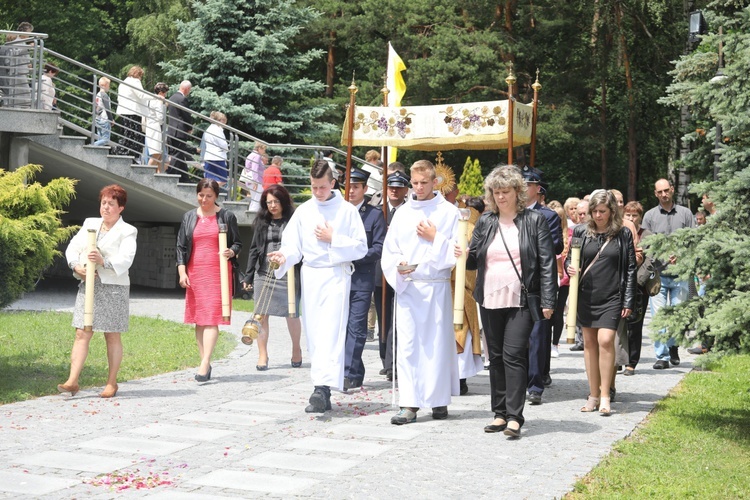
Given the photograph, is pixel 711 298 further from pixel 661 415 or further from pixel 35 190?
pixel 35 190

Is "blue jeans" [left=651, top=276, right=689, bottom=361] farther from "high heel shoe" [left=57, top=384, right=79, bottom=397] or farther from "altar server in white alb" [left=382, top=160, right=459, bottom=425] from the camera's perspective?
"high heel shoe" [left=57, top=384, right=79, bottom=397]

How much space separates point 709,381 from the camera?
10.9 m

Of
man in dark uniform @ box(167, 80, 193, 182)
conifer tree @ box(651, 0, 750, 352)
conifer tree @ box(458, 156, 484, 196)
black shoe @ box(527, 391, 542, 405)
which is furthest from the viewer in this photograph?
conifer tree @ box(458, 156, 484, 196)

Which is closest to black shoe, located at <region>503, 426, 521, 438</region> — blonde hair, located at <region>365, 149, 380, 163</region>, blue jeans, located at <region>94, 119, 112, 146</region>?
blonde hair, located at <region>365, 149, 380, 163</region>

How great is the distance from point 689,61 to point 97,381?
5919 mm

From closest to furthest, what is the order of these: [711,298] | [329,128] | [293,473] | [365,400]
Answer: [293,473], [711,298], [365,400], [329,128]

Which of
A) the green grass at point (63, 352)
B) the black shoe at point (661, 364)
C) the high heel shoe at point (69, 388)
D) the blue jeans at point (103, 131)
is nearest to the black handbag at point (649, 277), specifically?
the black shoe at point (661, 364)

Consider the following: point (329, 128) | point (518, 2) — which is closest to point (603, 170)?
point (518, 2)

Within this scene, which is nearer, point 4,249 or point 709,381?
point 4,249

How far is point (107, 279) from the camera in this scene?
30.9 feet

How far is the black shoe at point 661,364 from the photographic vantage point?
1224 cm

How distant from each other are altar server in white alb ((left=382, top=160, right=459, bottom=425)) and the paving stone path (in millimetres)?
280

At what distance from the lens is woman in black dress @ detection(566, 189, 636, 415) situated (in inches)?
356

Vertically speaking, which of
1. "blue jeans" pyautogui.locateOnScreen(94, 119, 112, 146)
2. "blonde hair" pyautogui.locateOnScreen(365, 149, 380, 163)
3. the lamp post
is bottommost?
the lamp post
